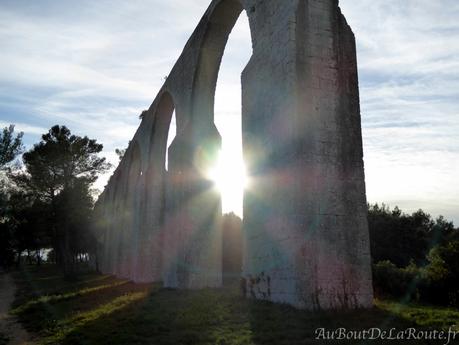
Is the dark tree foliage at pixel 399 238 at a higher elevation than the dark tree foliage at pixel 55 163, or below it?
below

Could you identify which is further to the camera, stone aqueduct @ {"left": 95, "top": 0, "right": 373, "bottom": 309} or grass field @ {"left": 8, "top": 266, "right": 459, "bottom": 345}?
stone aqueduct @ {"left": 95, "top": 0, "right": 373, "bottom": 309}

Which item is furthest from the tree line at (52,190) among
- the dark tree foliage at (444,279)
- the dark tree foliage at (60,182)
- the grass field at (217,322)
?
the dark tree foliage at (444,279)

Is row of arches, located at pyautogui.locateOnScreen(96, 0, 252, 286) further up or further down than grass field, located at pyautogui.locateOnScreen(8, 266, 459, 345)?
further up

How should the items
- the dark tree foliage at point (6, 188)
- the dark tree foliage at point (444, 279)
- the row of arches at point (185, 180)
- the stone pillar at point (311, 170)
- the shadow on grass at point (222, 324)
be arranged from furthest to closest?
the dark tree foliage at point (6, 188)
the row of arches at point (185, 180)
the dark tree foliage at point (444, 279)
the stone pillar at point (311, 170)
the shadow on grass at point (222, 324)

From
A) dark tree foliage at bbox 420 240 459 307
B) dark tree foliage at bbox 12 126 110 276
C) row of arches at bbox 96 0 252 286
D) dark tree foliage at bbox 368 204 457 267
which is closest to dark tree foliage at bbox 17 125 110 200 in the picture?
dark tree foliage at bbox 12 126 110 276

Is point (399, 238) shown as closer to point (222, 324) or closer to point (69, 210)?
point (69, 210)

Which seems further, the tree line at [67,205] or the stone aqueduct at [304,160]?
the tree line at [67,205]

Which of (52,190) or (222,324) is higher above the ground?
(52,190)

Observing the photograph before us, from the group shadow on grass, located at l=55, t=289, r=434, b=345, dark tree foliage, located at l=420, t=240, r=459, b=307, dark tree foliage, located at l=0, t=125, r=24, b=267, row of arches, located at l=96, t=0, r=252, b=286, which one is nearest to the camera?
shadow on grass, located at l=55, t=289, r=434, b=345

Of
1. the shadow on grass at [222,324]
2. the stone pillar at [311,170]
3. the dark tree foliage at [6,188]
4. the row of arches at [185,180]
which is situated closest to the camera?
the shadow on grass at [222,324]

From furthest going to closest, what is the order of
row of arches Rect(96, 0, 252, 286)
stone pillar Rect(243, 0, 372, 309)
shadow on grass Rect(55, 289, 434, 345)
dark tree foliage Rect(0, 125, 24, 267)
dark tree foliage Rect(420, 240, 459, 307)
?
dark tree foliage Rect(0, 125, 24, 267), row of arches Rect(96, 0, 252, 286), dark tree foliage Rect(420, 240, 459, 307), stone pillar Rect(243, 0, 372, 309), shadow on grass Rect(55, 289, 434, 345)

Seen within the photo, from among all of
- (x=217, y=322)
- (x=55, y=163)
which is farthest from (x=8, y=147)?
(x=217, y=322)

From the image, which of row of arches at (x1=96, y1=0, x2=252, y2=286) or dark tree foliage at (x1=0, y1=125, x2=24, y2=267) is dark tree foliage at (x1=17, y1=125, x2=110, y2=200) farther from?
row of arches at (x1=96, y1=0, x2=252, y2=286)

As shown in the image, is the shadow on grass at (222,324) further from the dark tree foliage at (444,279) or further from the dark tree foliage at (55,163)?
the dark tree foliage at (55,163)
